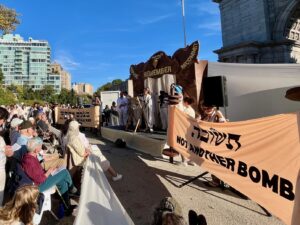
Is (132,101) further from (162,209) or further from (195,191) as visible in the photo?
(162,209)

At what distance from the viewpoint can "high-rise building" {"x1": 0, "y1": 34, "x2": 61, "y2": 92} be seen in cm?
18238

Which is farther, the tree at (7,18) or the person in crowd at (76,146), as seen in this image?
the tree at (7,18)

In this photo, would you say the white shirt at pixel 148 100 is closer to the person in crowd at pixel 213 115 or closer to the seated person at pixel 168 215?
the person in crowd at pixel 213 115

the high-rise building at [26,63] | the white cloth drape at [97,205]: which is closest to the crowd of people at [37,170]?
the white cloth drape at [97,205]

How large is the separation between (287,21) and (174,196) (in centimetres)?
2601

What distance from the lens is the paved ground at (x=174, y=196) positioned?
4707 millimetres

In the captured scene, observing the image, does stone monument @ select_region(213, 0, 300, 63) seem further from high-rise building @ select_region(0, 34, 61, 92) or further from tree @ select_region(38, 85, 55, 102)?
high-rise building @ select_region(0, 34, 61, 92)

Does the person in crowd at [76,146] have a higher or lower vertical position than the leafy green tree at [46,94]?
lower

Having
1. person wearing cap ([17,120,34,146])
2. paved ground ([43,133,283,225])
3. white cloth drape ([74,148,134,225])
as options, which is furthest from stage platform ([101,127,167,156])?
white cloth drape ([74,148,134,225])

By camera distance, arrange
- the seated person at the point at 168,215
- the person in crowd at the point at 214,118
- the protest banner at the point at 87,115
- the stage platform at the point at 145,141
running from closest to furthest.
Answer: the seated person at the point at 168,215, the person in crowd at the point at 214,118, the stage platform at the point at 145,141, the protest banner at the point at 87,115

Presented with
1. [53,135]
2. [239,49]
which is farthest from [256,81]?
[239,49]

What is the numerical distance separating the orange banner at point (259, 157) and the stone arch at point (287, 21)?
24.6 metres

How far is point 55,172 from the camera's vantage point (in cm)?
475

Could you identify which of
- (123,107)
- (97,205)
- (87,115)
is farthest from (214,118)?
(87,115)
